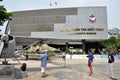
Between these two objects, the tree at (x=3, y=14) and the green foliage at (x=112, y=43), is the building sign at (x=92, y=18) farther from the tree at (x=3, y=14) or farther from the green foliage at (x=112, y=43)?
the tree at (x=3, y=14)

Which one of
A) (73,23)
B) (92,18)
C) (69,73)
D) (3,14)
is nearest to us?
(69,73)

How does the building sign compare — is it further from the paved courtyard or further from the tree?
the tree

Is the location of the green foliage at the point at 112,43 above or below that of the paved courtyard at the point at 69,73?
above

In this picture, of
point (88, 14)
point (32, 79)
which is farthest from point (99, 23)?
point (32, 79)

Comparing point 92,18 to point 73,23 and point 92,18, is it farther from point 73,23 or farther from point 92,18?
point 73,23

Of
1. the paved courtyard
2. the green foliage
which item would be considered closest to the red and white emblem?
the green foliage

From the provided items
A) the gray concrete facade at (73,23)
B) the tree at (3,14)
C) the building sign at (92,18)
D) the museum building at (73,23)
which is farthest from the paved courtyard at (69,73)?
the building sign at (92,18)

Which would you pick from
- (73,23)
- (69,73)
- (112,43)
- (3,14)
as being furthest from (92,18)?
(69,73)

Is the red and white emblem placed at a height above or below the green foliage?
above

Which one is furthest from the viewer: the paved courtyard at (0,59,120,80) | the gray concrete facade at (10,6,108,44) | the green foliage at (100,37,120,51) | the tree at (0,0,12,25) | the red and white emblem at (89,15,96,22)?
the green foliage at (100,37,120,51)

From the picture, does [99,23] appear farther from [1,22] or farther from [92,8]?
[1,22]

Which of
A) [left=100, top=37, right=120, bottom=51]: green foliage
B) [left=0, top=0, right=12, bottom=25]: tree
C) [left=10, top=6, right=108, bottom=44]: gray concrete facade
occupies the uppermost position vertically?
[left=10, top=6, right=108, bottom=44]: gray concrete facade

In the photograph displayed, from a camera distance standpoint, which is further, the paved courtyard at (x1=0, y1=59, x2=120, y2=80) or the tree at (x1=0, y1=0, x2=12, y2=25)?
the tree at (x1=0, y1=0, x2=12, y2=25)

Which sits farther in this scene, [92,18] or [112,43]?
[112,43]
